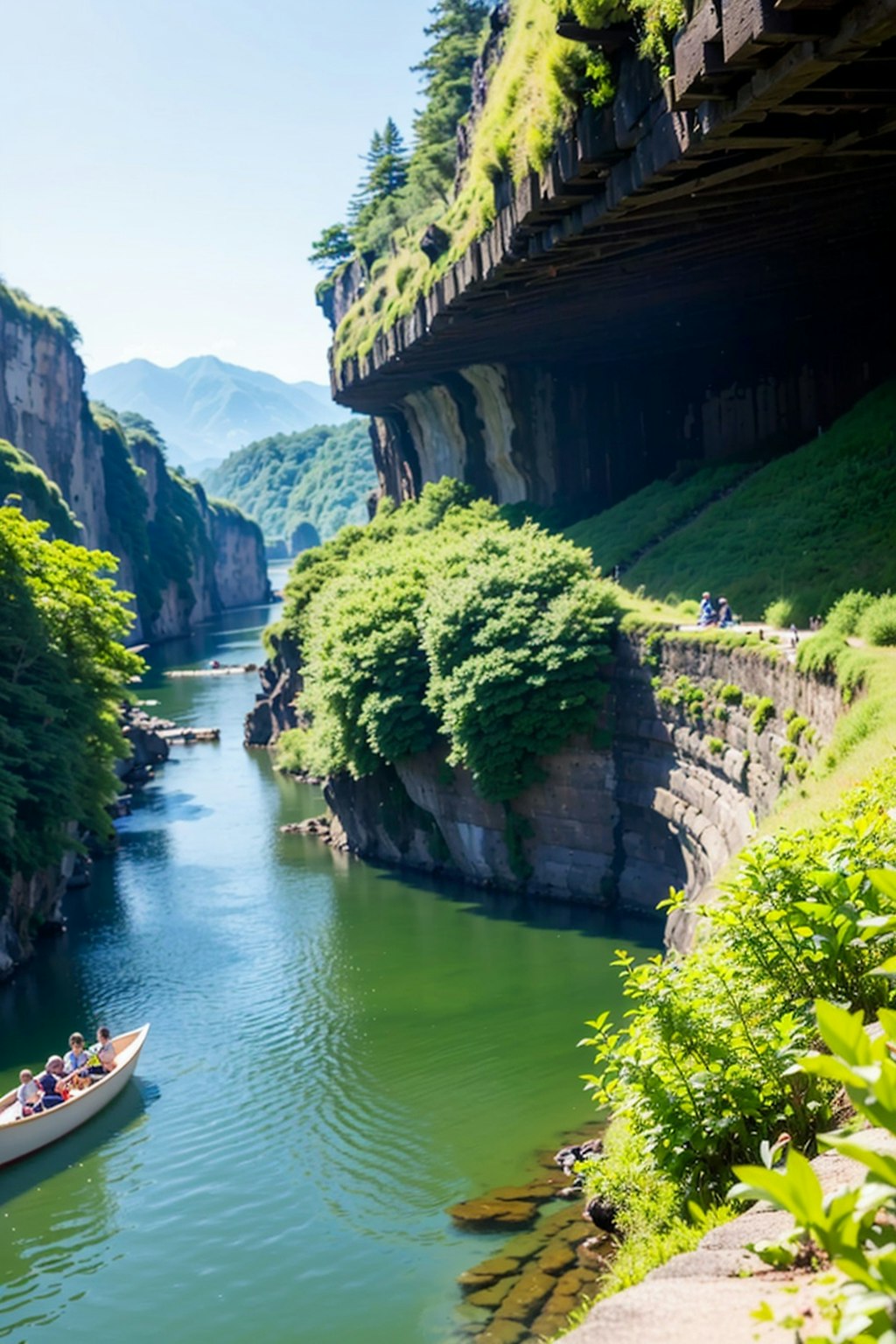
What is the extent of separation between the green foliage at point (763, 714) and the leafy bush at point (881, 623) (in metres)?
2.18

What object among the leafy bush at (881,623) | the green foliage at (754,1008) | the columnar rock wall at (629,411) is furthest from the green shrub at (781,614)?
the green foliage at (754,1008)

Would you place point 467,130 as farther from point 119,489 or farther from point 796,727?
point 119,489

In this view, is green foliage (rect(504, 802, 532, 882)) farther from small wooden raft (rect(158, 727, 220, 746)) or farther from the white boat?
small wooden raft (rect(158, 727, 220, 746))

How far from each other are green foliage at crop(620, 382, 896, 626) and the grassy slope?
3 cm

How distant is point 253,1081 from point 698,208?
55.2 feet

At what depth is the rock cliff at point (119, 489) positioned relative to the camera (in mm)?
95125

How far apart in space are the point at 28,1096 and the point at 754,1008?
49.0ft

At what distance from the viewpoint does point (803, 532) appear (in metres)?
29.9

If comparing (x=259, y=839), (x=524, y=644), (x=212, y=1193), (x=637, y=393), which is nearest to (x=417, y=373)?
(x=637, y=393)

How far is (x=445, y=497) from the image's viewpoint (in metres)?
51.9

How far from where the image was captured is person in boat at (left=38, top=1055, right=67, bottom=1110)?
70.3 feet

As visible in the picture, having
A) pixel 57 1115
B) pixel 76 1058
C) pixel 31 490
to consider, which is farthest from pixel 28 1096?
pixel 31 490

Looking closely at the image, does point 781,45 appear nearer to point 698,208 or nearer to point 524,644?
point 698,208

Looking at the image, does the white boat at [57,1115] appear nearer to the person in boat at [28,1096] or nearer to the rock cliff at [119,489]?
the person in boat at [28,1096]
